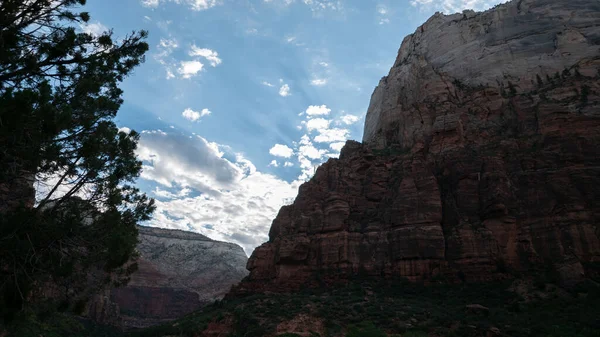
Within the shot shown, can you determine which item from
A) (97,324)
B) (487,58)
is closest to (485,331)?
(487,58)

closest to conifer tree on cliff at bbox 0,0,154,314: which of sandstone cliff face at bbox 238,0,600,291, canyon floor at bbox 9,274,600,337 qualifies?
canyon floor at bbox 9,274,600,337

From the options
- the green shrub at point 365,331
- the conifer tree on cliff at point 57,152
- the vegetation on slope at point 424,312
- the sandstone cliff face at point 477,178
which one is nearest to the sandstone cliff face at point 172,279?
Answer: the sandstone cliff face at point 477,178

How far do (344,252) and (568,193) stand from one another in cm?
2273

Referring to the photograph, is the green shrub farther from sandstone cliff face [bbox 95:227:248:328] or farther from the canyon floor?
sandstone cliff face [bbox 95:227:248:328]

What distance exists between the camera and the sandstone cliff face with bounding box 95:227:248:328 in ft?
339

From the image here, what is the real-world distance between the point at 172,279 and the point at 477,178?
114 metres

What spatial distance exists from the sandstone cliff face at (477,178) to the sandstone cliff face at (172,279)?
54.7 meters

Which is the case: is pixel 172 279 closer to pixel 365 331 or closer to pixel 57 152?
pixel 365 331

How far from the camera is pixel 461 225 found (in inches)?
1534

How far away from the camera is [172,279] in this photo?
12988 centimetres

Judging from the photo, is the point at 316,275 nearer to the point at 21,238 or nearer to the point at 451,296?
the point at 451,296

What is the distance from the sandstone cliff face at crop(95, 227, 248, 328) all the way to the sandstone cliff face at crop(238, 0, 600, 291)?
5469cm

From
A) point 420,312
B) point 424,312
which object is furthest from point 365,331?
point 424,312

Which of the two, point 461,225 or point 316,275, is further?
point 316,275
